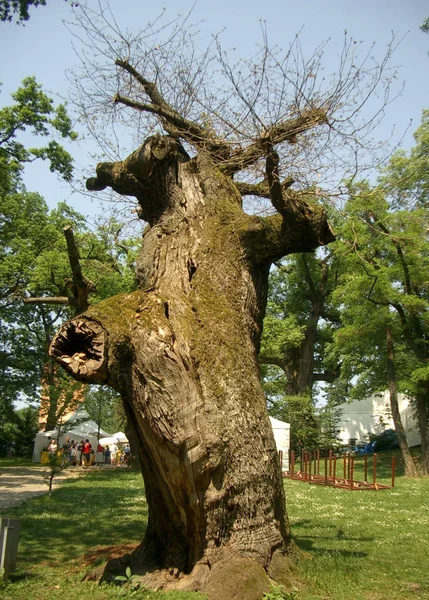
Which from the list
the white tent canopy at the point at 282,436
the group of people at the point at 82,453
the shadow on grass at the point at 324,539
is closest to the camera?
the shadow on grass at the point at 324,539

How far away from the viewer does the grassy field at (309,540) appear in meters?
5.91

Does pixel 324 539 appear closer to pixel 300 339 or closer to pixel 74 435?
pixel 300 339

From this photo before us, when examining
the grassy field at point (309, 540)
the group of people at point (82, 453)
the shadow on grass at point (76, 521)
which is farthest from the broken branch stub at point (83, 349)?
the group of people at point (82, 453)

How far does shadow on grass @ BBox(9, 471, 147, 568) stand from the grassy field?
17 millimetres

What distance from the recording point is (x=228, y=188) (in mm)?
8008

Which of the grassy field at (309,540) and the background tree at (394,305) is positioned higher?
the background tree at (394,305)

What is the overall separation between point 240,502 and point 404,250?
19925mm

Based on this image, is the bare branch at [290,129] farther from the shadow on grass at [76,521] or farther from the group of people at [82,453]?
the group of people at [82,453]

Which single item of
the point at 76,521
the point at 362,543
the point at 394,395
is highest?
the point at 394,395

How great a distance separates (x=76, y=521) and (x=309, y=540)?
5.24m

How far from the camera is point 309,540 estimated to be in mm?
8531

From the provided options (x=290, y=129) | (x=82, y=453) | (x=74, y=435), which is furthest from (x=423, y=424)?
(x=74, y=435)

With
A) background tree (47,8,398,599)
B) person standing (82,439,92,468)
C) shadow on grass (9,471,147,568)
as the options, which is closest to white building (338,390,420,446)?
person standing (82,439,92,468)

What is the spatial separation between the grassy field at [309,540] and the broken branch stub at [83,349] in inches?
91.0
